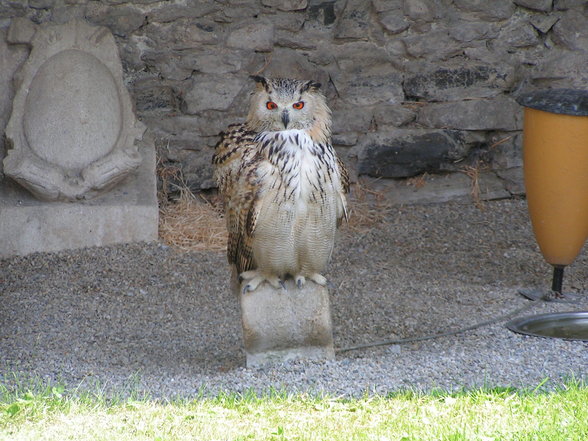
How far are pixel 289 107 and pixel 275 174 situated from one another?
0.93ft

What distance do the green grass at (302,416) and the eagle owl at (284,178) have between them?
27.2 inches

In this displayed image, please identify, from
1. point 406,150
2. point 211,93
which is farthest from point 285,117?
point 406,150

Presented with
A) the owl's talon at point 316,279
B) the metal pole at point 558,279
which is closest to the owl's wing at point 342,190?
the owl's talon at point 316,279

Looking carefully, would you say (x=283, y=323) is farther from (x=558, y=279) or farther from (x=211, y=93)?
(x=211, y=93)

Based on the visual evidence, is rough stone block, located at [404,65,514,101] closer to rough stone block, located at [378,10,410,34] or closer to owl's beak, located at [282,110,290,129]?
rough stone block, located at [378,10,410,34]

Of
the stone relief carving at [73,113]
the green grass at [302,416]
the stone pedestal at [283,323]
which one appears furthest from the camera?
the stone relief carving at [73,113]

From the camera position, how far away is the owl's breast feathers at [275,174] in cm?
388

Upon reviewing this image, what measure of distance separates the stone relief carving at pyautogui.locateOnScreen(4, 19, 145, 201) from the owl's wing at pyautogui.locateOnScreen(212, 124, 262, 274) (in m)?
2.03

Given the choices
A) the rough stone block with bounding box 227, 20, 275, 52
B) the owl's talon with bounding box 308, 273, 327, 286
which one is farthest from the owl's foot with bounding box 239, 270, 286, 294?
the rough stone block with bounding box 227, 20, 275, 52

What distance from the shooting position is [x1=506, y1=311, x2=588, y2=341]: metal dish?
4.70m

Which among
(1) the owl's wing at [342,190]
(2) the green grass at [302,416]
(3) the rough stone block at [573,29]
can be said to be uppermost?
(3) the rough stone block at [573,29]

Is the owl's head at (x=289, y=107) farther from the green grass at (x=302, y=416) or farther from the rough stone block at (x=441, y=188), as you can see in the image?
the rough stone block at (x=441, y=188)

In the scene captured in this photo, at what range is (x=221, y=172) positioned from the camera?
411 centimetres

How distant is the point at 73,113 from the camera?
6.10 m
